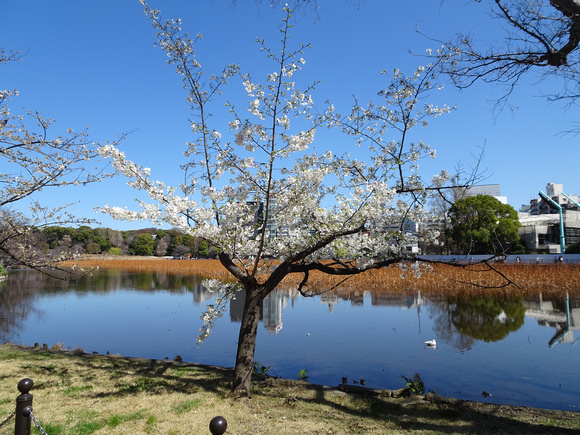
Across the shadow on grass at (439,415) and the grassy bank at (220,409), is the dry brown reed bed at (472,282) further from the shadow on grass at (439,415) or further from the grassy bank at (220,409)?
the shadow on grass at (439,415)

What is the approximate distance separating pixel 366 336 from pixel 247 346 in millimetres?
5625

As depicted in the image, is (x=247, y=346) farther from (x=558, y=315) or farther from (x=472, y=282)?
(x=472, y=282)

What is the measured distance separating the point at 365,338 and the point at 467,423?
18.1 feet

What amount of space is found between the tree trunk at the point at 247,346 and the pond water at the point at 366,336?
83.9 inches

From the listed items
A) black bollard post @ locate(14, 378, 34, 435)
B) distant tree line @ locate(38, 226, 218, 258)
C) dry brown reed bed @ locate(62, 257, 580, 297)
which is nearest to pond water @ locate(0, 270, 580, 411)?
dry brown reed bed @ locate(62, 257, 580, 297)

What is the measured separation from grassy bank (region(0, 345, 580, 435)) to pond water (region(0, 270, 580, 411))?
4.86 feet

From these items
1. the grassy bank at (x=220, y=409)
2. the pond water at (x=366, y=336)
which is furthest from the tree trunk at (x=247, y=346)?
the pond water at (x=366, y=336)

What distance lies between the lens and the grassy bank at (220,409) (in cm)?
401

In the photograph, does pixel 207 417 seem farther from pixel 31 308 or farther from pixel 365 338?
pixel 31 308

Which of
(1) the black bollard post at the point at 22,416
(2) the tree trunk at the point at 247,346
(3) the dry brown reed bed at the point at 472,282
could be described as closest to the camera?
(1) the black bollard post at the point at 22,416

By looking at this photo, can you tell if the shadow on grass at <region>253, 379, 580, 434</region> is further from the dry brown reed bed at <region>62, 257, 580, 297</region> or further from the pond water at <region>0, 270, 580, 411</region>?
the dry brown reed bed at <region>62, 257, 580, 297</region>

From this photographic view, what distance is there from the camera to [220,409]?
14.5ft

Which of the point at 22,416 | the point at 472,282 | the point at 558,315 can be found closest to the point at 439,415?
the point at 22,416

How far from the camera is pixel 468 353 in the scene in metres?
8.37
